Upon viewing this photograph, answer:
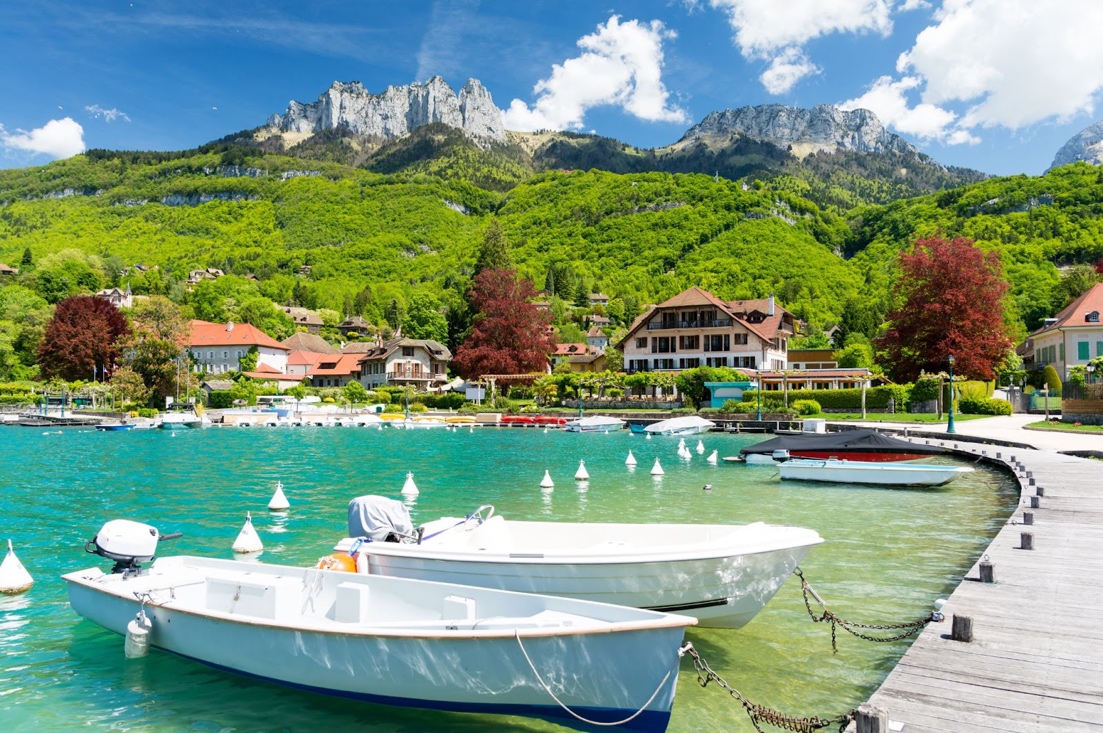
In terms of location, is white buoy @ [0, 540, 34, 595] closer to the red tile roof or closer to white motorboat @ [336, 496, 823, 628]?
white motorboat @ [336, 496, 823, 628]

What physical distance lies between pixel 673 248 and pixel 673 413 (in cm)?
9145

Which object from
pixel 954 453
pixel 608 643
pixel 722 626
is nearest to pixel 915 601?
pixel 722 626

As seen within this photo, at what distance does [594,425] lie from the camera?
55906 millimetres

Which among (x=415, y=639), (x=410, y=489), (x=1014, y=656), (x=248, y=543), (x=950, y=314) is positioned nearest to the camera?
(x=415, y=639)

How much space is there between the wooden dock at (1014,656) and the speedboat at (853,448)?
1405 centimetres

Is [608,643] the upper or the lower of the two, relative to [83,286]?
lower

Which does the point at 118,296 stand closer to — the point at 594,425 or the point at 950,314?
the point at 594,425

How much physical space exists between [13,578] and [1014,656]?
1440 centimetres

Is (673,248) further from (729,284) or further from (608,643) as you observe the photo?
(608,643)

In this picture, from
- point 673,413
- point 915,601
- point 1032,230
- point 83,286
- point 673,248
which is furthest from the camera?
point 673,248

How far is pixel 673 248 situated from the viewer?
145000 millimetres

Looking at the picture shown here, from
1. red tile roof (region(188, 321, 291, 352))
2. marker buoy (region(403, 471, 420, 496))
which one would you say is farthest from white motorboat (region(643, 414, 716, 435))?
red tile roof (region(188, 321, 291, 352))

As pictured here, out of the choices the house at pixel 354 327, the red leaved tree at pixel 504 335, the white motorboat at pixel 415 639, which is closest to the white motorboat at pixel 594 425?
the red leaved tree at pixel 504 335

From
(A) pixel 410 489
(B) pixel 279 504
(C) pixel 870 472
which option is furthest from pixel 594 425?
(B) pixel 279 504
